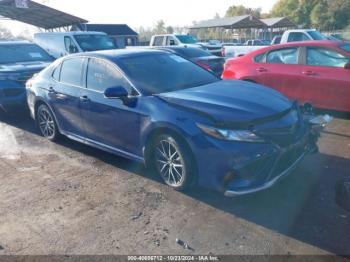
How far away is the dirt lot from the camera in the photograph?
3.07m

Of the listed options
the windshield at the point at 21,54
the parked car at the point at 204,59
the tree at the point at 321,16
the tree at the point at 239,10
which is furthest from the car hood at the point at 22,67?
the tree at the point at 239,10

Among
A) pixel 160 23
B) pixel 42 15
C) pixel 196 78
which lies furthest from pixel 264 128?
pixel 160 23

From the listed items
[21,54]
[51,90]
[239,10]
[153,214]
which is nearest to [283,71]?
[51,90]

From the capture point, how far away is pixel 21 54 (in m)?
8.73

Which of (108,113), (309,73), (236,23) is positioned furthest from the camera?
(236,23)

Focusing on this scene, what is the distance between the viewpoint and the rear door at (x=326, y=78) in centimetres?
619

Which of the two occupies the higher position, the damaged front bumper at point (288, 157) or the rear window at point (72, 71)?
the rear window at point (72, 71)

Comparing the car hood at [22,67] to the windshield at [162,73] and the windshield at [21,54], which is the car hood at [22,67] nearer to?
the windshield at [21,54]

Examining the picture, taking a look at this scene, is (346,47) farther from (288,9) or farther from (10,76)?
(288,9)

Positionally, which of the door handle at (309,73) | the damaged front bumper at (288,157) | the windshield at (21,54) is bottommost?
the damaged front bumper at (288,157)

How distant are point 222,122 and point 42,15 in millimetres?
22172

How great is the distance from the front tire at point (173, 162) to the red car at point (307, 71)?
3.94 metres

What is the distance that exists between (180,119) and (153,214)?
1.07m

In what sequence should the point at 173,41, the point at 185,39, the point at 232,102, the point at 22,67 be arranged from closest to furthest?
the point at 232,102, the point at 22,67, the point at 173,41, the point at 185,39
